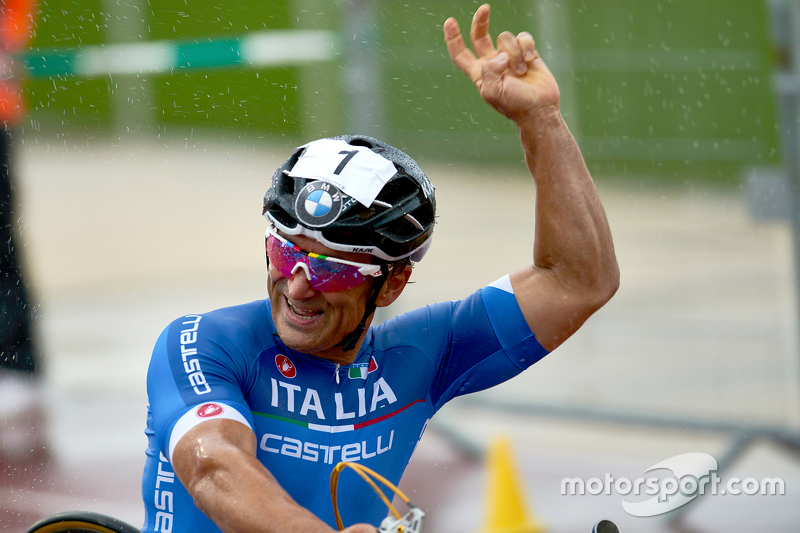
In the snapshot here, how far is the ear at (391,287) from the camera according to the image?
2385mm

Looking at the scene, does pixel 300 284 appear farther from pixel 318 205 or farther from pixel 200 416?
pixel 200 416

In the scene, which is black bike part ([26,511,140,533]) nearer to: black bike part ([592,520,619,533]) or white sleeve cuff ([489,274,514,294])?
white sleeve cuff ([489,274,514,294])

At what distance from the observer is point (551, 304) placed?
2.54 m

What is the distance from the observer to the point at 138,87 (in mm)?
17984

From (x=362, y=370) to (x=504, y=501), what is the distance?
32.7 inches

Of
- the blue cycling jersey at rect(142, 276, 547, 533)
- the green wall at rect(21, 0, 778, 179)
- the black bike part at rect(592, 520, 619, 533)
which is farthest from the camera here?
the green wall at rect(21, 0, 778, 179)

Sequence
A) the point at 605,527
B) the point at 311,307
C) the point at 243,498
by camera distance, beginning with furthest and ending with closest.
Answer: the point at 311,307
the point at 605,527
the point at 243,498

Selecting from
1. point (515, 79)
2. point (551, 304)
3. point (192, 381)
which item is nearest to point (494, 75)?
point (515, 79)

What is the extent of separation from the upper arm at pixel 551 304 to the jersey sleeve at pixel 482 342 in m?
0.02

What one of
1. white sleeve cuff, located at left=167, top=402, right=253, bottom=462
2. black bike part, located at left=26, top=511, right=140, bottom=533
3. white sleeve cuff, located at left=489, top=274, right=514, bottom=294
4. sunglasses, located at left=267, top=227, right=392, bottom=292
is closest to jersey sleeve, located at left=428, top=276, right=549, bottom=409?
white sleeve cuff, located at left=489, top=274, right=514, bottom=294

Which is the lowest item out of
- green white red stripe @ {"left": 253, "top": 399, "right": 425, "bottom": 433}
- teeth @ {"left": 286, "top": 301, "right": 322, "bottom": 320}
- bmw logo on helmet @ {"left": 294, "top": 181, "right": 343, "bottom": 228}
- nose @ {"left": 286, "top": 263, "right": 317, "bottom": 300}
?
green white red stripe @ {"left": 253, "top": 399, "right": 425, "bottom": 433}

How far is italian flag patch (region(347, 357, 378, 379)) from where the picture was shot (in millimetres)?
2438

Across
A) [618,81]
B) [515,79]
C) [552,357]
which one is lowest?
[552,357]

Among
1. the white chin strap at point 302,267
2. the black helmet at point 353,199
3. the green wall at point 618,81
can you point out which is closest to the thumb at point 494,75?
the black helmet at point 353,199
